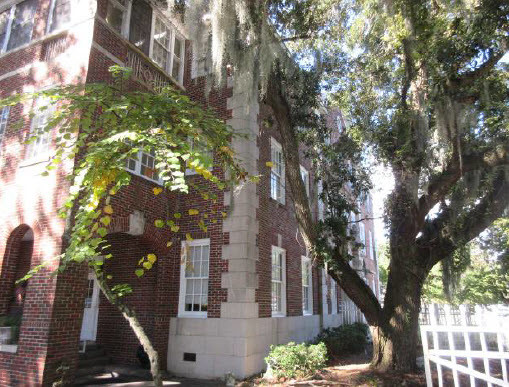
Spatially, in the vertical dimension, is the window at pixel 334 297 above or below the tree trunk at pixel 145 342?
above

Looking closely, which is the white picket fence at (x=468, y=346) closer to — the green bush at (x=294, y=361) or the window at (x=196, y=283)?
the green bush at (x=294, y=361)

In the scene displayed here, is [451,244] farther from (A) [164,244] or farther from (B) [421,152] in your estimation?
(A) [164,244]

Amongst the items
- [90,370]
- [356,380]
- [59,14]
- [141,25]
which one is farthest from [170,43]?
[356,380]

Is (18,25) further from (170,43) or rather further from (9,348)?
(9,348)

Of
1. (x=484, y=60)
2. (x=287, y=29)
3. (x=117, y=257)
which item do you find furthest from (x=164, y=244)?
(x=484, y=60)

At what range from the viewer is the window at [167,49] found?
11.8 metres

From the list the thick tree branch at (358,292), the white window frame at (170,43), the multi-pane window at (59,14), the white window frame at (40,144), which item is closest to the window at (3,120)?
the white window frame at (40,144)

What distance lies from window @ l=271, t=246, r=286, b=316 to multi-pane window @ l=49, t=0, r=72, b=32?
840 cm

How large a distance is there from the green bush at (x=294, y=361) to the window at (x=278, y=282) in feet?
6.75

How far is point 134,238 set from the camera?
11.2m

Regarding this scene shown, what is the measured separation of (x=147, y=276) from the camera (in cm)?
1097


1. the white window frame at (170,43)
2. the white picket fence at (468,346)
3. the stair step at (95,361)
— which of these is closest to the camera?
the white picket fence at (468,346)

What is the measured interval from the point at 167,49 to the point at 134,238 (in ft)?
19.3

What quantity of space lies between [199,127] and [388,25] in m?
5.84
